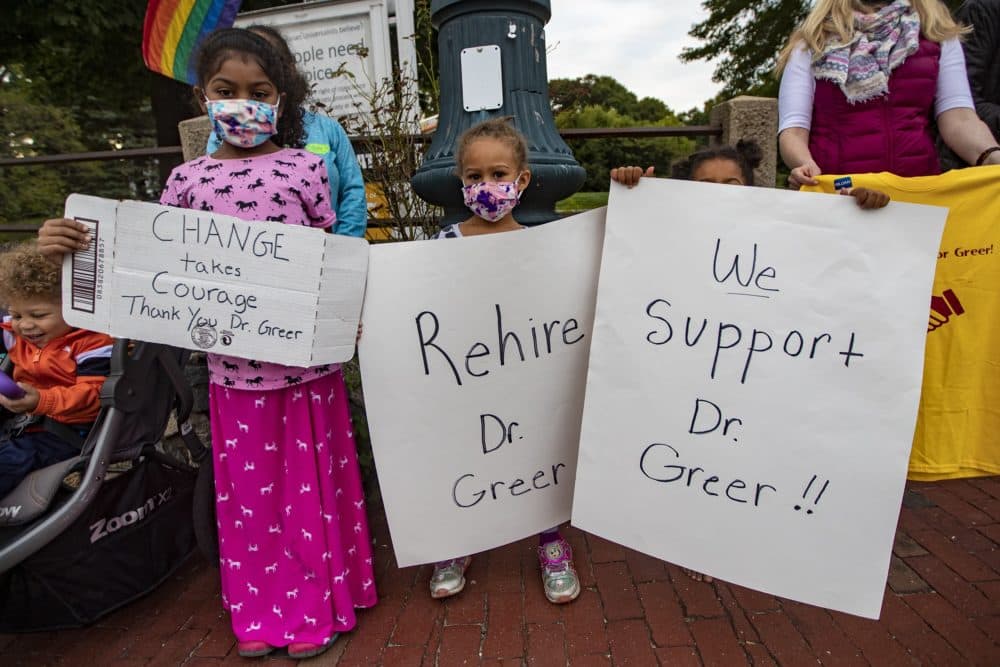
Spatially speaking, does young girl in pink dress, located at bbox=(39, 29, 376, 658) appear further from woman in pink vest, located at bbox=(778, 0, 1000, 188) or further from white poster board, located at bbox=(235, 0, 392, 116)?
white poster board, located at bbox=(235, 0, 392, 116)

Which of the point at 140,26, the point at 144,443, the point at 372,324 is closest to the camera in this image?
the point at 372,324

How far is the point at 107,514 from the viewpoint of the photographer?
204 cm

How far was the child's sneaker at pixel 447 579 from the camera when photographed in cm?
217

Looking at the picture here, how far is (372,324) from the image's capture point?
1766 millimetres

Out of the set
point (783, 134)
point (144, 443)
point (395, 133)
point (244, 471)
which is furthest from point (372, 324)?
point (395, 133)

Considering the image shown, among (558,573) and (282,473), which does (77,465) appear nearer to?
(282,473)

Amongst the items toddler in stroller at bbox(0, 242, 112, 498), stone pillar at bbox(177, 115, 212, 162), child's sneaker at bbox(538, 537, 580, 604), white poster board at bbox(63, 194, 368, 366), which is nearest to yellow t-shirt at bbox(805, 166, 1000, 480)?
child's sneaker at bbox(538, 537, 580, 604)

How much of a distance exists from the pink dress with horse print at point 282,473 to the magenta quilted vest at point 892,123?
71.6 inches

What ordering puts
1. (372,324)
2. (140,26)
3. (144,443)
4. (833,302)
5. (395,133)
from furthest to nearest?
(140,26)
(395,133)
(144,443)
(372,324)
(833,302)

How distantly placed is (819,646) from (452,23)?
285 cm

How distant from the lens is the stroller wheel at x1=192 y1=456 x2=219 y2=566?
6.50ft

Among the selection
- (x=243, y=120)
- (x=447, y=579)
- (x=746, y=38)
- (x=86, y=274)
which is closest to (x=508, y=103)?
(x=243, y=120)

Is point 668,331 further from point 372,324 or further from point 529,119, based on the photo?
point 529,119

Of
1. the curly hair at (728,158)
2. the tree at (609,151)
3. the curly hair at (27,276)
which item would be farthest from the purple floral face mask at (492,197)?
the tree at (609,151)
